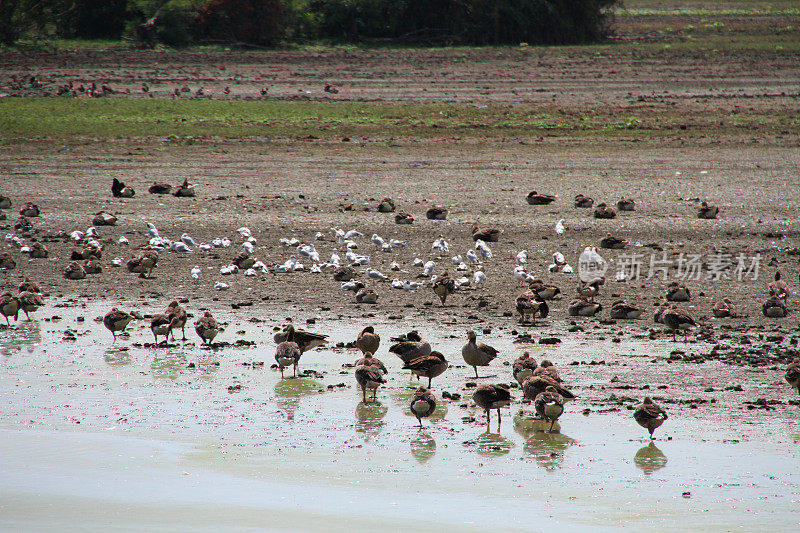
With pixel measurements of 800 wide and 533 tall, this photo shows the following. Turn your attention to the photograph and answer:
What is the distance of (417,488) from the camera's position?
7410 mm

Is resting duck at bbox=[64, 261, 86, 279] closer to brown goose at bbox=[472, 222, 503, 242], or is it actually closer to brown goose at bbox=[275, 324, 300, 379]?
brown goose at bbox=[275, 324, 300, 379]

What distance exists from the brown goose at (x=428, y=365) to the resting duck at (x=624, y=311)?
3302 millimetres

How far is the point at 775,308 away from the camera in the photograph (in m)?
11.8

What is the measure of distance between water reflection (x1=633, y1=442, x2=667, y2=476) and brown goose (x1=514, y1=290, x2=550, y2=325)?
3572 mm

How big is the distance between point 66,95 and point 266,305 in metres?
19.1

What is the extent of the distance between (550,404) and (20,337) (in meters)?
6.87

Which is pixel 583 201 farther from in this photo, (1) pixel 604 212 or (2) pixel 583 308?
(2) pixel 583 308

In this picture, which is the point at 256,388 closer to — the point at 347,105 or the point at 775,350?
the point at 775,350

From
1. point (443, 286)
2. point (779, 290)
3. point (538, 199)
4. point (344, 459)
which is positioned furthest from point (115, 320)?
point (538, 199)

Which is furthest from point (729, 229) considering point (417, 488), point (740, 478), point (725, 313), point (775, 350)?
point (417, 488)

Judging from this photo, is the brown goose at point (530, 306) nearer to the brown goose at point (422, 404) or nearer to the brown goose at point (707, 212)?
the brown goose at point (422, 404)

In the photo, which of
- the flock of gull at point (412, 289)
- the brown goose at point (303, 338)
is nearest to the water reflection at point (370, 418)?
the flock of gull at point (412, 289)

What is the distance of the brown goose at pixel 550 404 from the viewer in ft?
27.0

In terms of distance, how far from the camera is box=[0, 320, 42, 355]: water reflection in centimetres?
1098
